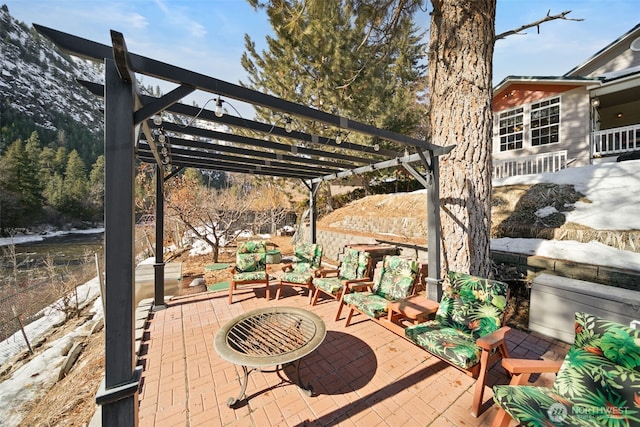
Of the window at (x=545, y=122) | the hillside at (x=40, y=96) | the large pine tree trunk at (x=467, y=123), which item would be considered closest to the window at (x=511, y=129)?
the window at (x=545, y=122)

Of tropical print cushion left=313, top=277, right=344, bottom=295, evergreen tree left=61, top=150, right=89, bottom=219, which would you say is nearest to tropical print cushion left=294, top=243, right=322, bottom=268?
tropical print cushion left=313, top=277, right=344, bottom=295

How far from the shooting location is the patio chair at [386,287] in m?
3.63

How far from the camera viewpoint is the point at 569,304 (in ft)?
10.7

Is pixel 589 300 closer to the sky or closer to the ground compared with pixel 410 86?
closer to the ground

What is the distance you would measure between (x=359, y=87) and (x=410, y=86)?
15.3 ft

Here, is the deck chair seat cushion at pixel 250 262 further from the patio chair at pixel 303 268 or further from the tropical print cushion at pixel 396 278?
the tropical print cushion at pixel 396 278

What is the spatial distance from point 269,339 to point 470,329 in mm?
2298

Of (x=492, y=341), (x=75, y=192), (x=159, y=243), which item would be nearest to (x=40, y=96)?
(x=75, y=192)

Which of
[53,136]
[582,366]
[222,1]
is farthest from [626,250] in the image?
[53,136]

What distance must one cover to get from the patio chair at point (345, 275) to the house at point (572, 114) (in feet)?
26.1

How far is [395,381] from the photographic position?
2652 mm

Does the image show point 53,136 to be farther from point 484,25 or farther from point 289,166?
point 484,25

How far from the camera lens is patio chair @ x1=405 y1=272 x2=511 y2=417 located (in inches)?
89.4

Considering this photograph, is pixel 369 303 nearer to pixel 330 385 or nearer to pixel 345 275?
pixel 330 385
